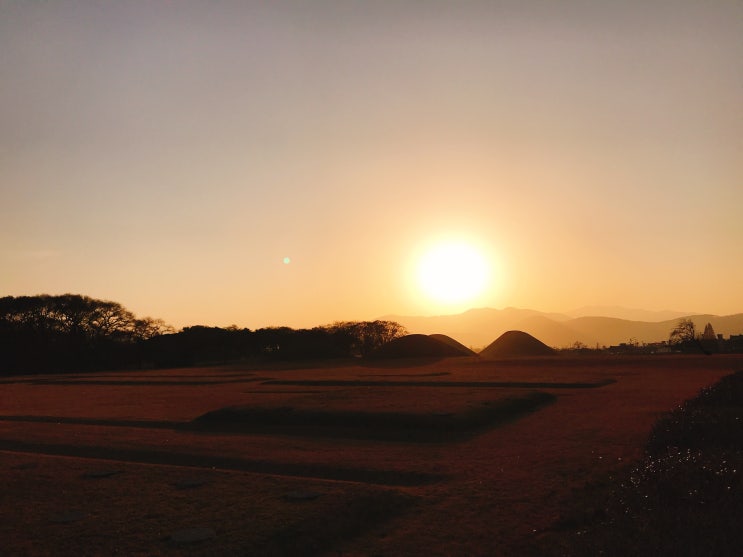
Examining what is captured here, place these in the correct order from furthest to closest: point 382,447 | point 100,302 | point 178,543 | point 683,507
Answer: point 100,302 → point 382,447 → point 178,543 → point 683,507

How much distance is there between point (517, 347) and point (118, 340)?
5785cm

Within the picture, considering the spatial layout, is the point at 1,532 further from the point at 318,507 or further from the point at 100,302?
the point at 100,302

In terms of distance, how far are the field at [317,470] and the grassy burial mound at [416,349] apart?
39558 mm

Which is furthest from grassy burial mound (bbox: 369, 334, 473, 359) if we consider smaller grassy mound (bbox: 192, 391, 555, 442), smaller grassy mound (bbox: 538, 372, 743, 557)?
smaller grassy mound (bbox: 538, 372, 743, 557)

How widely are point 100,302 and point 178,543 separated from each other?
88.7 meters

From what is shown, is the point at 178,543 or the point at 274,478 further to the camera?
the point at 274,478

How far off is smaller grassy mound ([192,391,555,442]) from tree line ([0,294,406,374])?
52.9 meters

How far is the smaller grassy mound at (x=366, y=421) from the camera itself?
18625mm

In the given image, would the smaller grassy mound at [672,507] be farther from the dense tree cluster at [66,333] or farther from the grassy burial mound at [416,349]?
the dense tree cluster at [66,333]

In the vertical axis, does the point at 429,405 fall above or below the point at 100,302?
below

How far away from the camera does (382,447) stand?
16.4 metres

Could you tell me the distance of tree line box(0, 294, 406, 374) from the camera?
7206 cm

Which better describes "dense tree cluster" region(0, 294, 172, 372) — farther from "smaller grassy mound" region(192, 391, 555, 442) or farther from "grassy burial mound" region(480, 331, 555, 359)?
"smaller grassy mound" region(192, 391, 555, 442)

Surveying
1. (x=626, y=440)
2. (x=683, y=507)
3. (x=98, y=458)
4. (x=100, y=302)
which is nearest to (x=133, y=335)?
(x=100, y=302)
